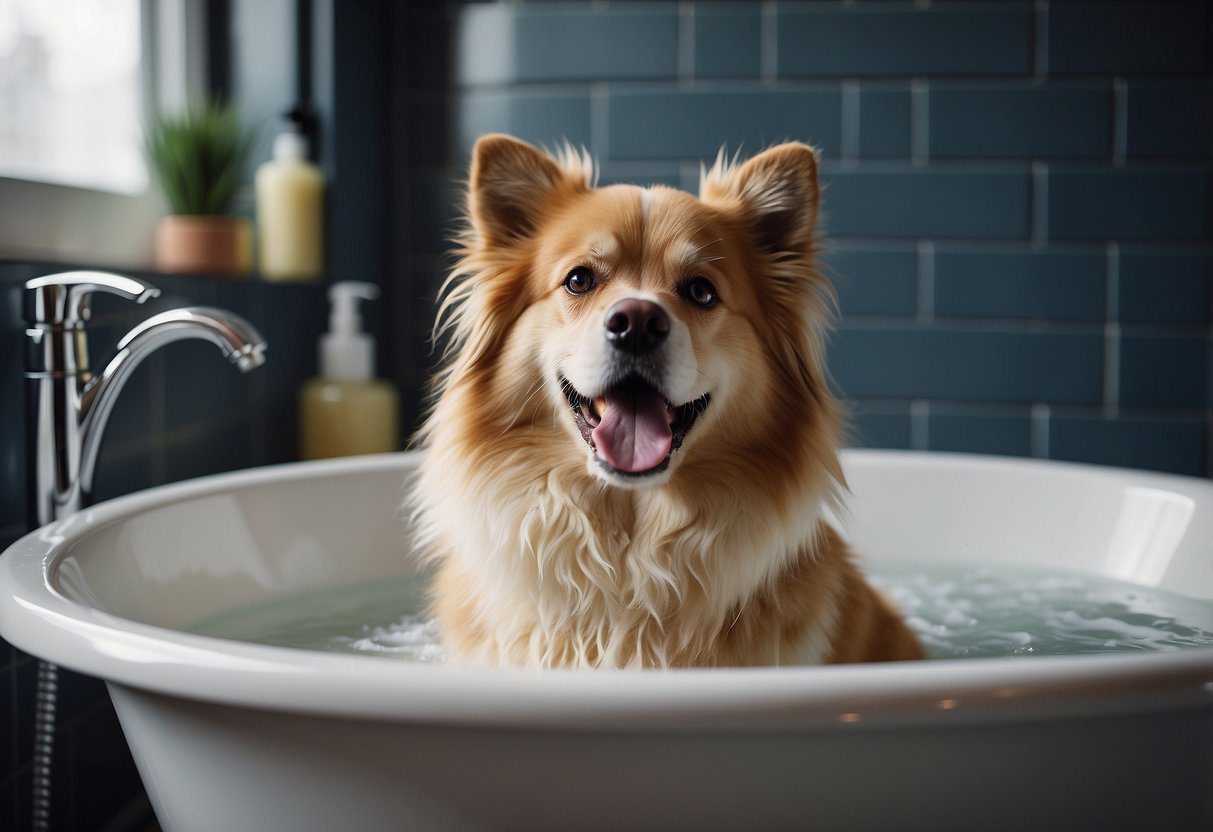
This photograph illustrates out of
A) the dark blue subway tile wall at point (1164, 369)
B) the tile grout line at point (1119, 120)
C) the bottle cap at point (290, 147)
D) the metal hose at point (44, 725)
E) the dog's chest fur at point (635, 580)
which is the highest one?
the tile grout line at point (1119, 120)

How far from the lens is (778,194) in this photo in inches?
55.2

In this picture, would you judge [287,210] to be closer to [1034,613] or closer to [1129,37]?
[1034,613]

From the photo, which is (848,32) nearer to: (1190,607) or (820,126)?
(820,126)

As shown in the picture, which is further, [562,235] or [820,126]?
[820,126]

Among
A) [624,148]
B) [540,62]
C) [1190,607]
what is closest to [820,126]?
[624,148]

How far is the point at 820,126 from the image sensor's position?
2.65 metres

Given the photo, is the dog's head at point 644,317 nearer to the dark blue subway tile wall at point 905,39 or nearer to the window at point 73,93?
the window at point 73,93

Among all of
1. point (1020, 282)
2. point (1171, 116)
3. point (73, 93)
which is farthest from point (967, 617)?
point (73, 93)

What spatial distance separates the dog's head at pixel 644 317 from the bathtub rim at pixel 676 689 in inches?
19.5

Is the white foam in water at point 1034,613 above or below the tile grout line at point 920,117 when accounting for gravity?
below

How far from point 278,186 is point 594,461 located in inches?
55.8

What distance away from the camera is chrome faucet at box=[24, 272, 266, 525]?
1.34 metres

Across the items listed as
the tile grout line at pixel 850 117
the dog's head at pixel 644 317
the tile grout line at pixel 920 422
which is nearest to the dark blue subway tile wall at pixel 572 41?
the tile grout line at pixel 850 117

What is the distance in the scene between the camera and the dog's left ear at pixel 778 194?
1.37m
